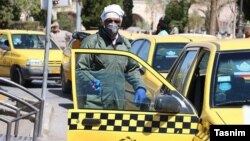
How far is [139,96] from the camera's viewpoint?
552 cm

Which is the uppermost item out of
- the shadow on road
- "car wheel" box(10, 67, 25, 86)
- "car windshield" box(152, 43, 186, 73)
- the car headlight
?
"car windshield" box(152, 43, 186, 73)

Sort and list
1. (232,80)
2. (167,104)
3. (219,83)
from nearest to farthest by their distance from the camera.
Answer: (167,104) < (219,83) < (232,80)

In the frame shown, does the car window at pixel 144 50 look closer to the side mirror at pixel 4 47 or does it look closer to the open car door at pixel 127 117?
the open car door at pixel 127 117

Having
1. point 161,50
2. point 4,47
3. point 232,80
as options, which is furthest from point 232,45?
point 4,47

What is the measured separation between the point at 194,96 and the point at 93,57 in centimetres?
101

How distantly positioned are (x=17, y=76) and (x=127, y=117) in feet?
45.2

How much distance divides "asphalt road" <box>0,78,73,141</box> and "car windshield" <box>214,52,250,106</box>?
4.75m

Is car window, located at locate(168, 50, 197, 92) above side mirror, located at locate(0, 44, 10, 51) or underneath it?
above

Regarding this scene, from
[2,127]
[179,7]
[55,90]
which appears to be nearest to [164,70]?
[2,127]

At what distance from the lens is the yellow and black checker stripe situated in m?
5.18

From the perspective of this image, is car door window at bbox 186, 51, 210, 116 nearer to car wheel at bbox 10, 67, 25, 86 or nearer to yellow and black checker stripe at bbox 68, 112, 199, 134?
yellow and black checker stripe at bbox 68, 112, 199, 134

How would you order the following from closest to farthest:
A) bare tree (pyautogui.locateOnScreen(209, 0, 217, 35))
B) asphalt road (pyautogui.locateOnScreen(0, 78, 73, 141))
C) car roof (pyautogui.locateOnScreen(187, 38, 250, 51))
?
1. car roof (pyautogui.locateOnScreen(187, 38, 250, 51))
2. asphalt road (pyautogui.locateOnScreen(0, 78, 73, 141))
3. bare tree (pyautogui.locateOnScreen(209, 0, 217, 35))

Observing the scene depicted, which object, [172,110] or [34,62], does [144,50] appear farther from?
[34,62]

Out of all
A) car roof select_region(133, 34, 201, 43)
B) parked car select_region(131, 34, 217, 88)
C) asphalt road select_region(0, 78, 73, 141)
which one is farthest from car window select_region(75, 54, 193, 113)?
car roof select_region(133, 34, 201, 43)
